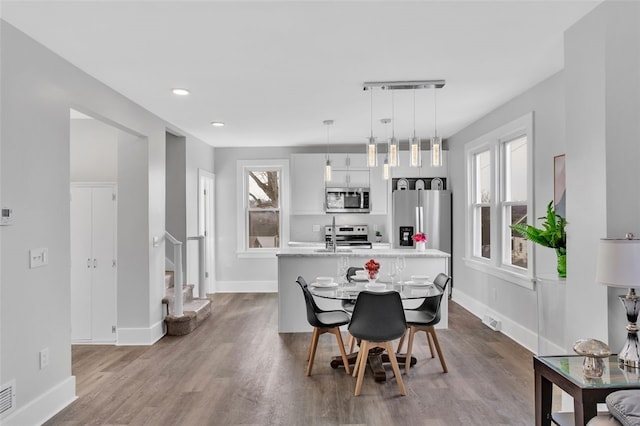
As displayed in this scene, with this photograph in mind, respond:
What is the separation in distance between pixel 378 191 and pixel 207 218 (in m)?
2.91

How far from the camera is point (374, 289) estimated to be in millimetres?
3529

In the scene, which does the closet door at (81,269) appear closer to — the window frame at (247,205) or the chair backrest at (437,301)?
the window frame at (247,205)

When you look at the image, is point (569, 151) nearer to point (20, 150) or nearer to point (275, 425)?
point (275, 425)

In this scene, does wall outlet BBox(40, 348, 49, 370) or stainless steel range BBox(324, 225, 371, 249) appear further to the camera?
stainless steel range BBox(324, 225, 371, 249)

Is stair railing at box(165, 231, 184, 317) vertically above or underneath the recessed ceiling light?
underneath

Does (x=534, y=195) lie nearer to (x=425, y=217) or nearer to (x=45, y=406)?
(x=425, y=217)

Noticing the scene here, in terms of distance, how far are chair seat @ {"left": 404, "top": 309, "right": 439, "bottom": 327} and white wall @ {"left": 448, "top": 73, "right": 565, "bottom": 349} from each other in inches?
44.9

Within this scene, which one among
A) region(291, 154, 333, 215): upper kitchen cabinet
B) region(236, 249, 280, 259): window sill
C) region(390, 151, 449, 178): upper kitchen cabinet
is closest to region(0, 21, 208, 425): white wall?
region(291, 154, 333, 215): upper kitchen cabinet

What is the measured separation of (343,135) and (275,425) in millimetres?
4513

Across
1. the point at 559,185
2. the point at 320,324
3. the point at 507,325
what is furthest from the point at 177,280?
the point at 559,185

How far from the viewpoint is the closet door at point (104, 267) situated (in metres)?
4.58

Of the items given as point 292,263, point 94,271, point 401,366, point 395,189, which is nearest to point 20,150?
point 94,271

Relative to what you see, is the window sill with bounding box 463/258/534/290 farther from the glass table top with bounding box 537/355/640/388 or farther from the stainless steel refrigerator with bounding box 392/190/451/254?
the glass table top with bounding box 537/355/640/388

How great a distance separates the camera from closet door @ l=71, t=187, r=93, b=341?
4.58 m
